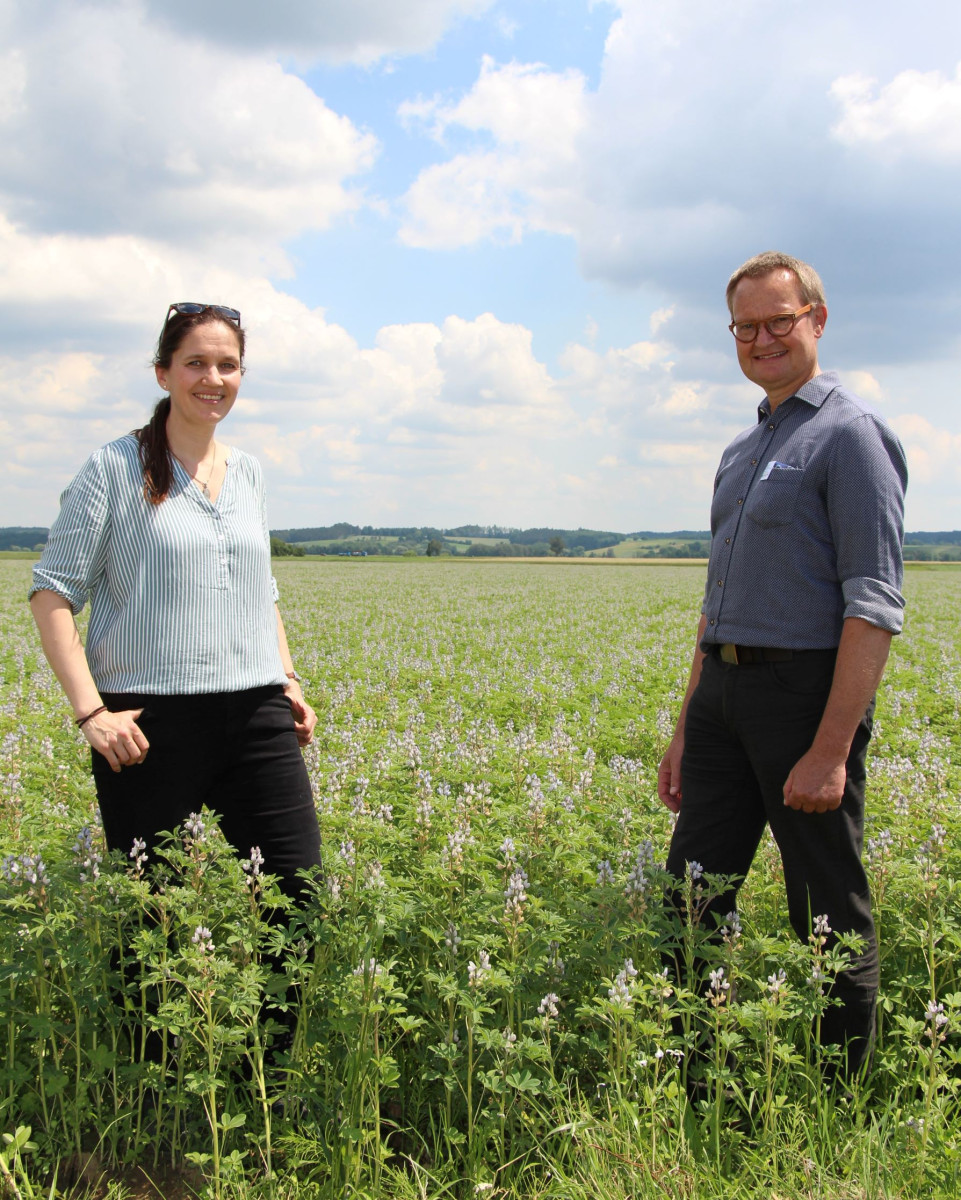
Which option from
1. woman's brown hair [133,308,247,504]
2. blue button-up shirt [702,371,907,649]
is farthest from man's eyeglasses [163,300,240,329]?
blue button-up shirt [702,371,907,649]

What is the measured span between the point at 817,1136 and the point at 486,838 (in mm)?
1919

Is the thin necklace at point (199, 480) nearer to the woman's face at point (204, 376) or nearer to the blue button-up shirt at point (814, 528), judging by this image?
the woman's face at point (204, 376)

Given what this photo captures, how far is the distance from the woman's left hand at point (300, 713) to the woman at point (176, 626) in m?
0.16

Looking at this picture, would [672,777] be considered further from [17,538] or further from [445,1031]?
[17,538]

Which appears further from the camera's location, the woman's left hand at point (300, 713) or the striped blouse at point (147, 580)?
the woman's left hand at point (300, 713)

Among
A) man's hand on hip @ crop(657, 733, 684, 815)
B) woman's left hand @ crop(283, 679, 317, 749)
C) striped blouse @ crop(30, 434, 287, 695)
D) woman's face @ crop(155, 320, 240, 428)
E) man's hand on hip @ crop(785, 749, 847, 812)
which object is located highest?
woman's face @ crop(155, 320, 240, 428)

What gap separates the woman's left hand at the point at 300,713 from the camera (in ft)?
11.8

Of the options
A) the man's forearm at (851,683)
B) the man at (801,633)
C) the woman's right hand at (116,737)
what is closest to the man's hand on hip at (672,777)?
the man at (801,633)

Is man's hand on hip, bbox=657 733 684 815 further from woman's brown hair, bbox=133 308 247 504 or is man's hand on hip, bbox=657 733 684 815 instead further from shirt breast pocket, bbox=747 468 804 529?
woman's brown hair, bbox=133 308 247 504

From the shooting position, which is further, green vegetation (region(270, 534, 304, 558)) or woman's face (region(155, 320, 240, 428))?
green vegetation (region(270, 534, 304, 558))

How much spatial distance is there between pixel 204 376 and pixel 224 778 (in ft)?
5.27

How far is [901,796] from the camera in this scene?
501 cm

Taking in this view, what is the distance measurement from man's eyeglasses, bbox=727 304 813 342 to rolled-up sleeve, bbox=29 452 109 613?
2.54 metres

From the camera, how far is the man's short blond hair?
3.21 meters
